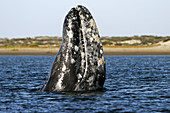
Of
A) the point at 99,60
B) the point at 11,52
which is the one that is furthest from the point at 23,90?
the point at 11,52

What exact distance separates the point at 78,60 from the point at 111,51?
55283mm

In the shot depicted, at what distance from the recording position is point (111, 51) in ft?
220

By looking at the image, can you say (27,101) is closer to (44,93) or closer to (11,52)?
(44,93)

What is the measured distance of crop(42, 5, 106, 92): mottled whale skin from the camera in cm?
1181

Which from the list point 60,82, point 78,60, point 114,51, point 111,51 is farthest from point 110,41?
point 60,82

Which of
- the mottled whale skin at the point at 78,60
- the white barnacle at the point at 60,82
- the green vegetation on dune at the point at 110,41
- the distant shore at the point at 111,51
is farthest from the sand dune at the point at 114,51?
the white barnacle at the point at 60,82

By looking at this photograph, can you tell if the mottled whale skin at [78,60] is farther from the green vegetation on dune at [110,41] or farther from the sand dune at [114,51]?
the green vegetation on dune at [110,41]

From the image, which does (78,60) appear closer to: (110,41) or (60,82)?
(60,82)

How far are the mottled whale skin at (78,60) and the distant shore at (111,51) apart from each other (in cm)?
5267

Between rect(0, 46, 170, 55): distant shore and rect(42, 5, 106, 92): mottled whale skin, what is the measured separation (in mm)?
52674

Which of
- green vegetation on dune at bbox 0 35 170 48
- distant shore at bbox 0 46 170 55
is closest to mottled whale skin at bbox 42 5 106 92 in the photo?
distant shore at bbox 0 46 170 55

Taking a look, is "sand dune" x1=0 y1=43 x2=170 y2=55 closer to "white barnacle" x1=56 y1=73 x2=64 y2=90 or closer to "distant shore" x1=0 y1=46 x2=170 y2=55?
"distant shore" x1=0 y1=46 x2=170 y2=55

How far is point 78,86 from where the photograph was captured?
11773mm

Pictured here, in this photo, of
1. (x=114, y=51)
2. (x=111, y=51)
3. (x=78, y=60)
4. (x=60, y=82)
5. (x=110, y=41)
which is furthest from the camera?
(x=110, y=41)
